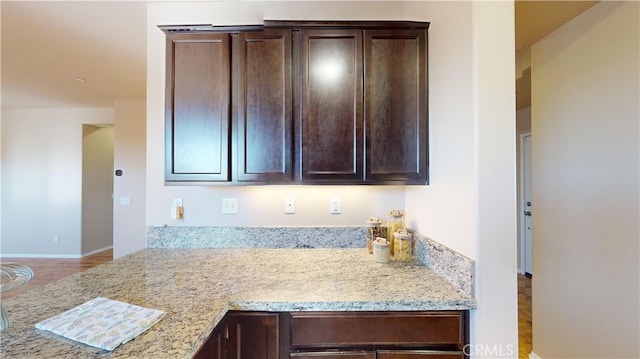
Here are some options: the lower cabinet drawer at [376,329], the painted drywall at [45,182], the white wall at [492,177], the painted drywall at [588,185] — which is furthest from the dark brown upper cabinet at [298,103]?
the painted drywall at [45,182]

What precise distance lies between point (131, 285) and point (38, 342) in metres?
0.46

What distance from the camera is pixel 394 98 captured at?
5.24 feet

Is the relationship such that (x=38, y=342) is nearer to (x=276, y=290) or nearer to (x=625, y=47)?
(x=276, y=290)

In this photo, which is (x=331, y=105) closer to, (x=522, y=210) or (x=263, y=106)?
(x=263, y=106)

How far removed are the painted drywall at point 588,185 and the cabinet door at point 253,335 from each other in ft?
6.36

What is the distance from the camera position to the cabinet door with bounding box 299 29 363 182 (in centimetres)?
161

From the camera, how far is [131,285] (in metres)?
1.28

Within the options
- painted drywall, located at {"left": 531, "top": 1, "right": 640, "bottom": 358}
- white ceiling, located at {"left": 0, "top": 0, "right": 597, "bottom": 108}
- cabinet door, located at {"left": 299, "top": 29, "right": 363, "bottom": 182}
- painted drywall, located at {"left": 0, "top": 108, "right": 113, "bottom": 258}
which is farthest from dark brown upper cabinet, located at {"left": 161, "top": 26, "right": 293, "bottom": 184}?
painted drywall, located at {"left": 0, "top": 108, "right": 113, "bottom": 258}

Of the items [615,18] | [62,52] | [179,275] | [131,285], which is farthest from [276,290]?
[62,52]

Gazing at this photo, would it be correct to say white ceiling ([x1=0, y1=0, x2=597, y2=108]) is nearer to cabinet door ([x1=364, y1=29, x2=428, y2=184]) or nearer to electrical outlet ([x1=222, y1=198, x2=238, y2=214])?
cabinet door ([x1=364, y1=29, x2=428, y2=184])

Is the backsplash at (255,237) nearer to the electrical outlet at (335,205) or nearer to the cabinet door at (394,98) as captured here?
the electrical outlet at (335,205)

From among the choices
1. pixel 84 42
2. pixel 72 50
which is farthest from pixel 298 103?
pixel 72 50

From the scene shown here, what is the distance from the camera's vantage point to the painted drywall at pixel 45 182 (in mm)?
4902

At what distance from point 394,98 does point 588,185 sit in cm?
138
